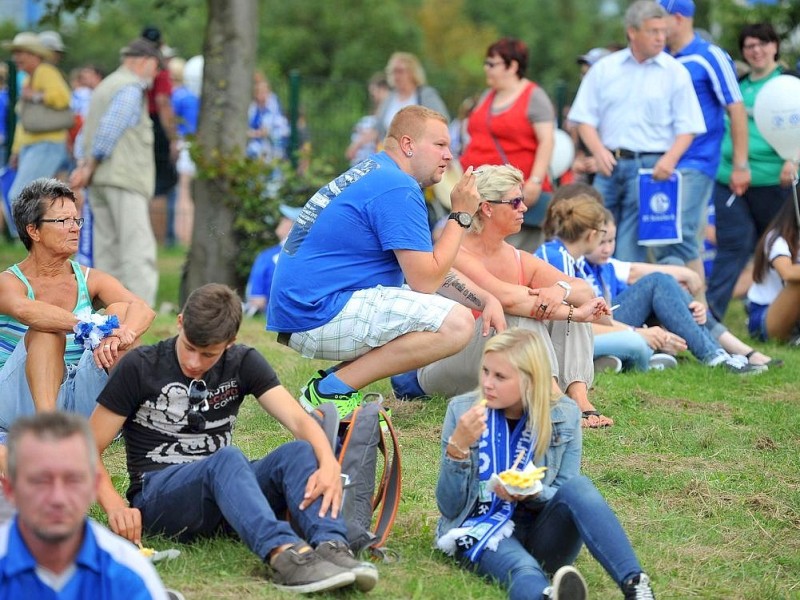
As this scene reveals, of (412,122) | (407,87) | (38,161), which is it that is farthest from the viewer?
(38,161)

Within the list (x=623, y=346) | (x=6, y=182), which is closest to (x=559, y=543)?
(x=623, y=346)

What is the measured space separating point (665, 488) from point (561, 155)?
20.3 feet

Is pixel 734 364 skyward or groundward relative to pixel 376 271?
groundward

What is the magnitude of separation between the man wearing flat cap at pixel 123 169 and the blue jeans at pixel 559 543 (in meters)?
6.19

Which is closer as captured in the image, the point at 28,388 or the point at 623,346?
the point at 28,388

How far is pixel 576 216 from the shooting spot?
23.3ft

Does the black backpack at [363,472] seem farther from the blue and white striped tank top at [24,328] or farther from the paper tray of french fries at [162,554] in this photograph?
the blue and white striped tank top at [24,328]

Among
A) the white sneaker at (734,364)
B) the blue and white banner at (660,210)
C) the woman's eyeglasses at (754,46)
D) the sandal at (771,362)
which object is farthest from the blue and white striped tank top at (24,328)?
the woman's eyeglasses at (754,46)

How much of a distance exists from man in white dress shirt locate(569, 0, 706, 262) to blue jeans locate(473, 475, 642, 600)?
4.80 m

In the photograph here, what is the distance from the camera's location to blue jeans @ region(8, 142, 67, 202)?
38.8ft

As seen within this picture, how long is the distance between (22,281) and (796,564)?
3443 mm

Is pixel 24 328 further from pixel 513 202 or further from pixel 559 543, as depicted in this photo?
pixel 559 543

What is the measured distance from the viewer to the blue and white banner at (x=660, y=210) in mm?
8742

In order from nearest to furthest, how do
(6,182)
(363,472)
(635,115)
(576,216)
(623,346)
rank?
(363,472)
(576,216)
(623,346)
(635,115)
(6,182)
